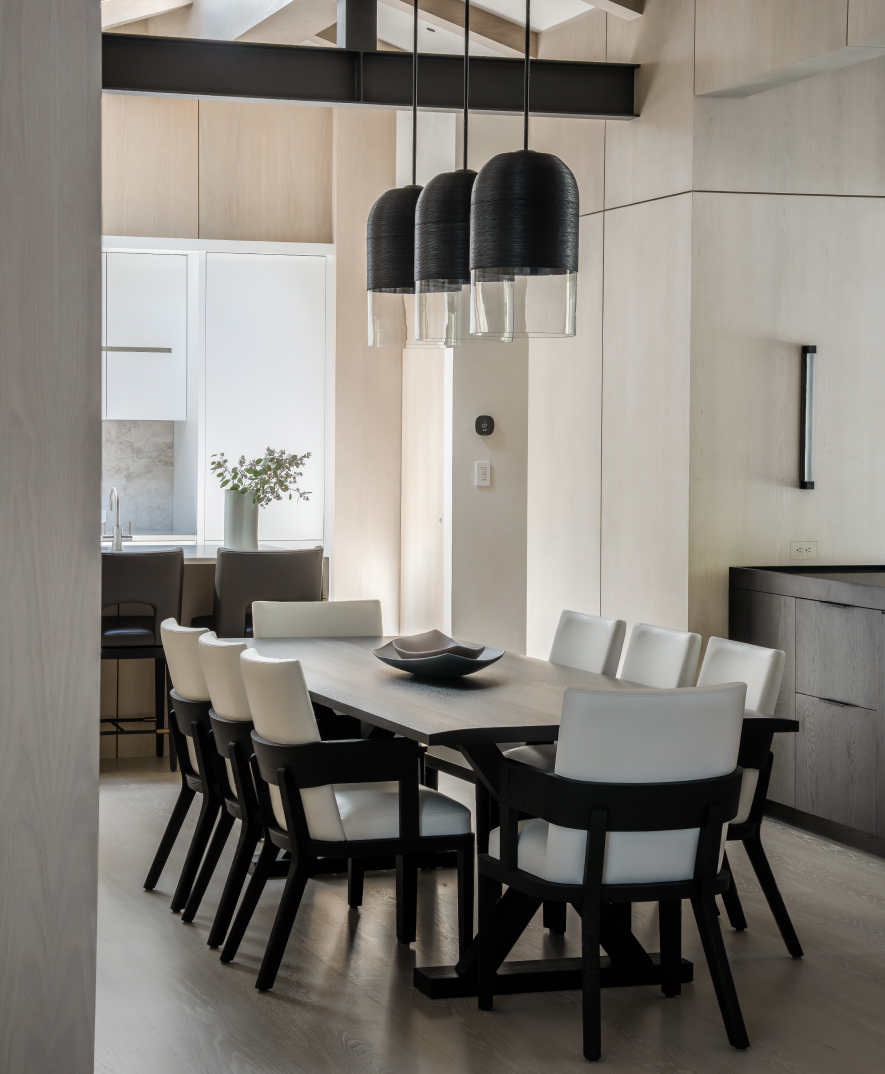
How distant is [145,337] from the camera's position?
796 centimetres

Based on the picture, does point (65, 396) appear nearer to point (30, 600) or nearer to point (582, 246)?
point (30, 600)

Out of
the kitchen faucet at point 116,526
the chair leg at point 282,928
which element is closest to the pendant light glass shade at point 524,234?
the chair leg at point 282,928

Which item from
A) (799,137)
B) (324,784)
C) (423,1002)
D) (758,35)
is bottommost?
(423,1002)

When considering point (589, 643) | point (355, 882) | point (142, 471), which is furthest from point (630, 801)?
point (142, 471)

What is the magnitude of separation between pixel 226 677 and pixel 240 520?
274 cm

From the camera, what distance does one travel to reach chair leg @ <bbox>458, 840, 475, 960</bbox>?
10.8 ft

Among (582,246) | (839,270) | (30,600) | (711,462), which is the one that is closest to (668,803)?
(30,600)

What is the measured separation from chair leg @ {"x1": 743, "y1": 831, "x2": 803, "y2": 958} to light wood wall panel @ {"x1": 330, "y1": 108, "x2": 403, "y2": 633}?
4888mm

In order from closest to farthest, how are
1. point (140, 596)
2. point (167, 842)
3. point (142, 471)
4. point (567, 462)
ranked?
point (167, 842) → point (140, 596) → point (567, 462) → point (142, 471)

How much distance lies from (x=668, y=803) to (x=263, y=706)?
3.45ft

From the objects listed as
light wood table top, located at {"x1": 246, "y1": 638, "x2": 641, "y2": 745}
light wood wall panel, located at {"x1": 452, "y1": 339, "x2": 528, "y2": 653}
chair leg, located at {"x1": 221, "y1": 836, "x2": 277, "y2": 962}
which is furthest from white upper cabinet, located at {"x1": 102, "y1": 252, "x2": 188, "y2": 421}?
chair leg, located at {"x1": 221, "y1": 836, "x2": 277, "y2": 962}

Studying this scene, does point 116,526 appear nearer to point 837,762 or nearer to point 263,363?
point 263,363

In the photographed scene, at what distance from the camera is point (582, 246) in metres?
5.93

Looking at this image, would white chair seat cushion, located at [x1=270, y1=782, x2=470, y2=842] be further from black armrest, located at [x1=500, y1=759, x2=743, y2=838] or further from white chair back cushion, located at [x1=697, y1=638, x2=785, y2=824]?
white chair back cushion, located at [x1=697, y1=638, x2=785, y2=824]
